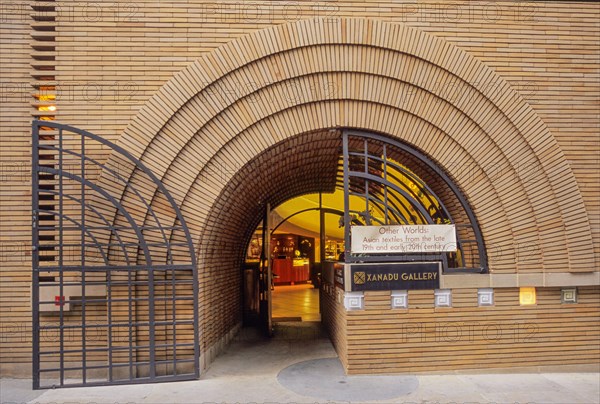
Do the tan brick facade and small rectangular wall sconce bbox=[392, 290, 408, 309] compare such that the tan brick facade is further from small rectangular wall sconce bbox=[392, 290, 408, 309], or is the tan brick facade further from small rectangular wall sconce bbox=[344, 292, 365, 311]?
small rectangular wall sconce bbox=[392, 290, 408, 309]

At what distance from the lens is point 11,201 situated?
8.38 metres

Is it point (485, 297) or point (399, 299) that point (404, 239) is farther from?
point (485, 297)

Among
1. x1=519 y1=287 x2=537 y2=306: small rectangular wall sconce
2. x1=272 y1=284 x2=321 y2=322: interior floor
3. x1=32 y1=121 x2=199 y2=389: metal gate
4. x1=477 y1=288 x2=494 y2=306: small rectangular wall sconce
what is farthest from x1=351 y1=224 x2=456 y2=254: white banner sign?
x1=272 y1=284 x2=321 y2=322: interior floor

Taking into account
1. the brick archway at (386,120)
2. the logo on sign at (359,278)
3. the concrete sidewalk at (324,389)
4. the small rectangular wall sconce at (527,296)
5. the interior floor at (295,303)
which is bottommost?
the interior floor at (295,303)

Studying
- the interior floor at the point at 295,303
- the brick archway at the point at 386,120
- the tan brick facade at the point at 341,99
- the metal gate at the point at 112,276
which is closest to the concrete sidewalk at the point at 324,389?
the metal gate at the point at 112,276

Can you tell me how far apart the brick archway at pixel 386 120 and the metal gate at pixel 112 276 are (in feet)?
1.84

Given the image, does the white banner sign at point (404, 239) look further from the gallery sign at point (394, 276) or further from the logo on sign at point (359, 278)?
the logo on sign at point (359, 278)

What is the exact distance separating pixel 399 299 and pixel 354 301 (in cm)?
84

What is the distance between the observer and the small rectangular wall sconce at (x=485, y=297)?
8.66m

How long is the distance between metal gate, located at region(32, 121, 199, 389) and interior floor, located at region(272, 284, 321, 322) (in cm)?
651

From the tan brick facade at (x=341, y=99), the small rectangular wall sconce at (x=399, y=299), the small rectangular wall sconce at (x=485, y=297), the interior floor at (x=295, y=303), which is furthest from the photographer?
the interior floor at (x=295, y=303)

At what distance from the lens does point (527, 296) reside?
8.73m

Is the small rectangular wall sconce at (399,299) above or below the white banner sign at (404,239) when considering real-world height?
below

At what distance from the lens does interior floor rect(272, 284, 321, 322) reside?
1526cm
